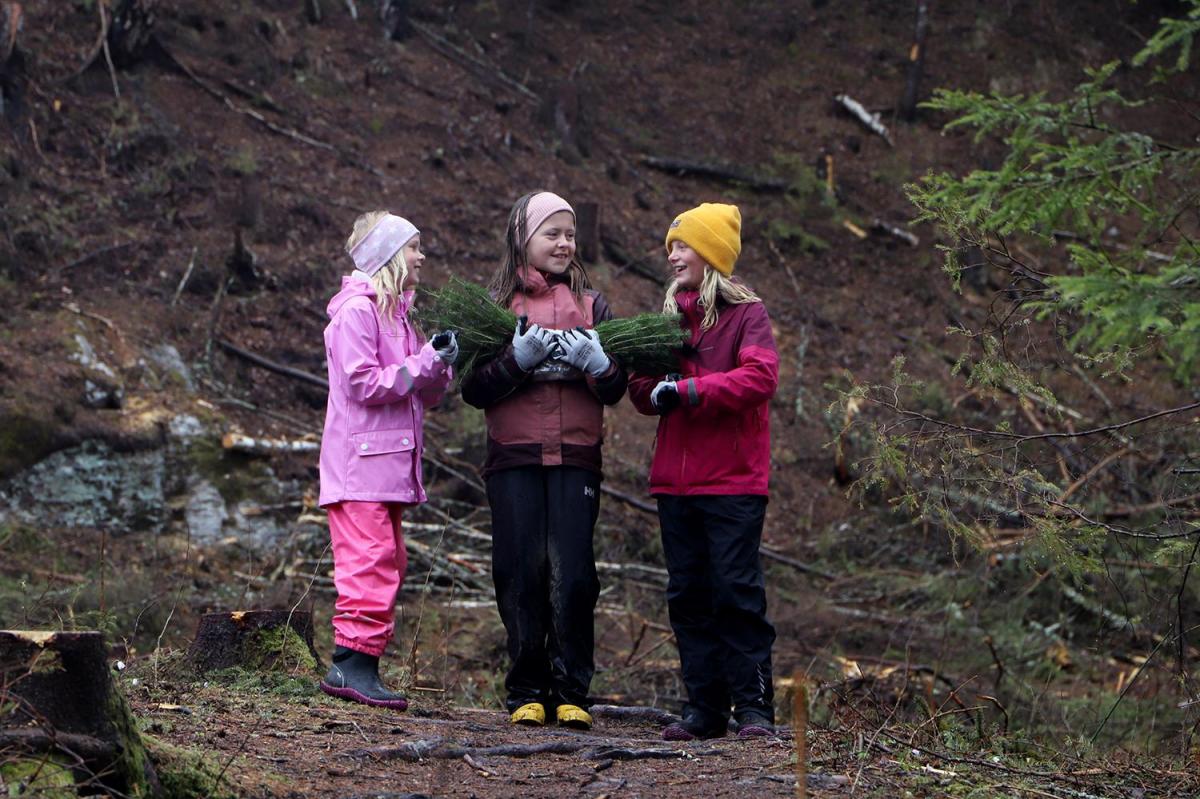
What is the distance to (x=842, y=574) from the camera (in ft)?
35.1

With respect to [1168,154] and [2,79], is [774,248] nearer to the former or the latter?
[2,79]

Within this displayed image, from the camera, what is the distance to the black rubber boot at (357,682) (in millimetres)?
5426

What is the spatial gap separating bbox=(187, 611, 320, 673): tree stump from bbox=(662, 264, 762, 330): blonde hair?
7.77 ft

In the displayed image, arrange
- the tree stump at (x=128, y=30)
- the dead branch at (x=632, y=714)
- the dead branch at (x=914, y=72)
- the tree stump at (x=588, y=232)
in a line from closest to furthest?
the dead branch at (x=632, y=714)
the tree stump at (x=128, y=30)
the tree stump at (x=588, y=232)
the dead branch at (x=914, y=72)

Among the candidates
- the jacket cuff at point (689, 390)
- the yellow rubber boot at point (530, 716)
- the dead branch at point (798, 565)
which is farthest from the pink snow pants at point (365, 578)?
the dead branch at point (798, 565)

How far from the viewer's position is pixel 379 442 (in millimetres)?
5484

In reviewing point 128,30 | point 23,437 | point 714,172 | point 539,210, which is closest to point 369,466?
point 539,210

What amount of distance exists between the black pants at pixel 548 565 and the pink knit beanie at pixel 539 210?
112cm

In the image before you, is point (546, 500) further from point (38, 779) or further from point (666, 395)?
point (38, 779)

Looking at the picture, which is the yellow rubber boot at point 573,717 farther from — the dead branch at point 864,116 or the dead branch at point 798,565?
the dead branch at point 864,116

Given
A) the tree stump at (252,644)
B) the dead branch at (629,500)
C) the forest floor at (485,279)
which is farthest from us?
the dead branch at (629,500)

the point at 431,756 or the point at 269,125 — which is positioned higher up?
the point at 269,125

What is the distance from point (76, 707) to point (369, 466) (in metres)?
2.10

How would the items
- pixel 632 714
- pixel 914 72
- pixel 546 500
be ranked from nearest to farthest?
pixel 546 500 → pixel 632 714 → pixel 914 72
